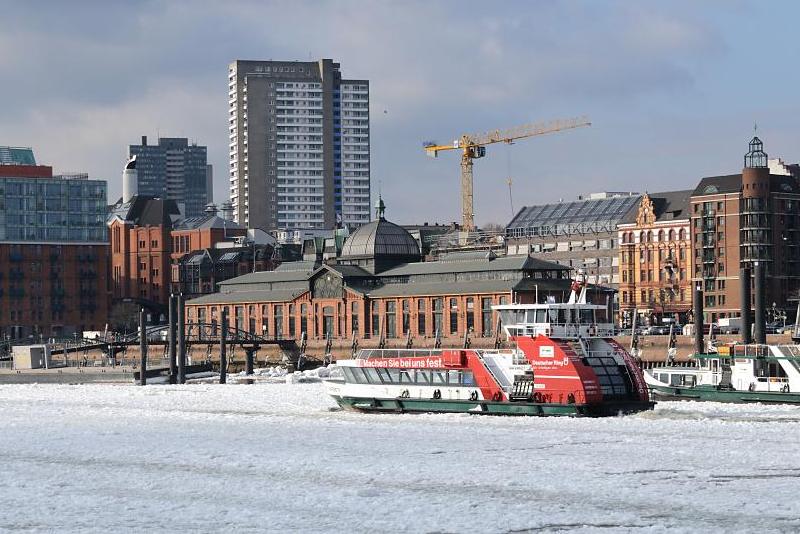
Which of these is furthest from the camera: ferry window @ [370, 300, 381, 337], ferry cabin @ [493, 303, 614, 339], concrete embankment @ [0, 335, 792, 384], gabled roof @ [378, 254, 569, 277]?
ferry window @ [370, 300, 381, 337]

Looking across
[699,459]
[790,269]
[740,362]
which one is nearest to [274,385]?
[740,362]

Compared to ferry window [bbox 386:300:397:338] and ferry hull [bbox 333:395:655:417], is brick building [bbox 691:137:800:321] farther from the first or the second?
ferry hull [bbox 333:395:655:417]

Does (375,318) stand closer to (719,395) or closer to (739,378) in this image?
(719,395)

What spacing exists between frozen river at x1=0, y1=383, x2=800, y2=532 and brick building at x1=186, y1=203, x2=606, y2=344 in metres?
68.3

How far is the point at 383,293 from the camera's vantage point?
525ft

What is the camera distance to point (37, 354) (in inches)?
5886

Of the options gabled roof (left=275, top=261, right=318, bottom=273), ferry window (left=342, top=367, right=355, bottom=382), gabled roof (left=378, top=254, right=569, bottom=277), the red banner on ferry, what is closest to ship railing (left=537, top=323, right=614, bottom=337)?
the red banner on ferry

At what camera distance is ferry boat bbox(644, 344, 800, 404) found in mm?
83812

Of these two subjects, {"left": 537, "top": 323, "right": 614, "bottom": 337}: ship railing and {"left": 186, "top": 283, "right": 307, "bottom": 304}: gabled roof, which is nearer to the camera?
{"left": 537, "top": 323, "right": 614, "bottom": 337}: ship railing

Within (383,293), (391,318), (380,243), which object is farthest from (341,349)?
(380,243)

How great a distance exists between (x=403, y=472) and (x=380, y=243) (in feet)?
386

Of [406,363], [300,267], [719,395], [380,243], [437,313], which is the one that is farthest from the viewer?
[300,267]

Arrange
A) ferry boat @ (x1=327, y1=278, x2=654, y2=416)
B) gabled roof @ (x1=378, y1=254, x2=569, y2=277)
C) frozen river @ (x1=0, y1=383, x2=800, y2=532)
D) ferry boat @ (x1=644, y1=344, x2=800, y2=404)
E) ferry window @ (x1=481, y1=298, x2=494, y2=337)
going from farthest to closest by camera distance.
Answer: gabled roof @ (x1=378, y1=254, x2=569, y2=277), ferry window @ (x1=481, y1=298, x2=494, y2=337), ferry boat @ (x1=644, y1=344, x2=800, y2=404), ferry boat @ (x1=327, y1=278, x2=654, y2=416), frozen river @ (x1=0, y1=383, x2=800, y2=532)

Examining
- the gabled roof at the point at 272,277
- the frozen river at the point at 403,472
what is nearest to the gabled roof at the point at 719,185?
the gabled roof at the point at 272,277
